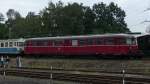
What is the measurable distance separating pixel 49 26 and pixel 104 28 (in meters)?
16.5

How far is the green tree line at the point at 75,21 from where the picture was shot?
8594cm

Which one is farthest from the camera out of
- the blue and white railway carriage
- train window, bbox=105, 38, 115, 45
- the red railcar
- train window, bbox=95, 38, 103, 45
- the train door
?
the blue and white railway carriage

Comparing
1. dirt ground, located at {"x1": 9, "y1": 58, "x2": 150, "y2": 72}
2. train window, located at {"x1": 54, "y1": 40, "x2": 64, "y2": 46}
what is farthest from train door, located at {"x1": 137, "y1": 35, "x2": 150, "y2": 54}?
train window, located at {"x1": 54, "y1": 40, "x2": 64, "y2": 46}

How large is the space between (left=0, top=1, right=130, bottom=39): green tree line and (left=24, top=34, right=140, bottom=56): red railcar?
1140 inches

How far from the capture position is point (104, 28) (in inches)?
3861

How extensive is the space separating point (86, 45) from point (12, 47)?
15782 millimetres

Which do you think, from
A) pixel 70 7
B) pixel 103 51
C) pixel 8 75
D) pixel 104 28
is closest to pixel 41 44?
pixel 103 51

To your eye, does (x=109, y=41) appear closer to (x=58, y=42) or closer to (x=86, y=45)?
(x=86, y=45)

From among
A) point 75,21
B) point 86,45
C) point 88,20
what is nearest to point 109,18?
point 88,20

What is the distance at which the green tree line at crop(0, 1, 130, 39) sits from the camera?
85.9 metres

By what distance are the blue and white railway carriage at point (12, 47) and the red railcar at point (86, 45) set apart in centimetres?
222

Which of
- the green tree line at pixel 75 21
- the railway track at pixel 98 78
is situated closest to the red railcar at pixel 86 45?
the railway track at pixel 98 78

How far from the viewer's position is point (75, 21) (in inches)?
3371

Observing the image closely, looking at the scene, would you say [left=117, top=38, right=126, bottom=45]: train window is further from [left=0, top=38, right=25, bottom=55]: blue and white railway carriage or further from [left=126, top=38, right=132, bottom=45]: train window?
[left=0, top=38, right=25, bottom=55]: blue and white railway carriage
